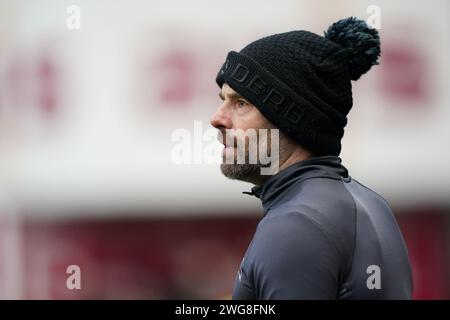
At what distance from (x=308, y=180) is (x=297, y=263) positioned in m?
0.25

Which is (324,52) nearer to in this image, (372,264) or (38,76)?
(372,264)

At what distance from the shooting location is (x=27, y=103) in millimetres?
4879

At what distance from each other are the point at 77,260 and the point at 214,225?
2.55 feet

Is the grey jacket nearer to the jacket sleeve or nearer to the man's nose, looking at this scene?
the jacket sleeve

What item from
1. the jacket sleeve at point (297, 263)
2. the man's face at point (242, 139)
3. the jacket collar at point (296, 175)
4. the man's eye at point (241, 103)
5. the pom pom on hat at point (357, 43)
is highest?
the pom pom on hat at point (357, 43)

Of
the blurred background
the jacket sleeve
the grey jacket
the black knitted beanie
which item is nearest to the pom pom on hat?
the black knitted beanie

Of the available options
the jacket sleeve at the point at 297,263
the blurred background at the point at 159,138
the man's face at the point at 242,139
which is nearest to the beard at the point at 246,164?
the man's face at the point at 242,139

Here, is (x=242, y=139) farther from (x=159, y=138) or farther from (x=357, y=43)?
(x=159, y=138)

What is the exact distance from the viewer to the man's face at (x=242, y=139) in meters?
1.91

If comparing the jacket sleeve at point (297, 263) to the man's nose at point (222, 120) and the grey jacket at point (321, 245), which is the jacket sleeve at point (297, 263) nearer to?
the grey jacket at point (321, 245)

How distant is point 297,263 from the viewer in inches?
64.5

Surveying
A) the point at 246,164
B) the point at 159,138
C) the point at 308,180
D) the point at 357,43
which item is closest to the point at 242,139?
the point at 246,164

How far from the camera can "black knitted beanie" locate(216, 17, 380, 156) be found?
191 cm
